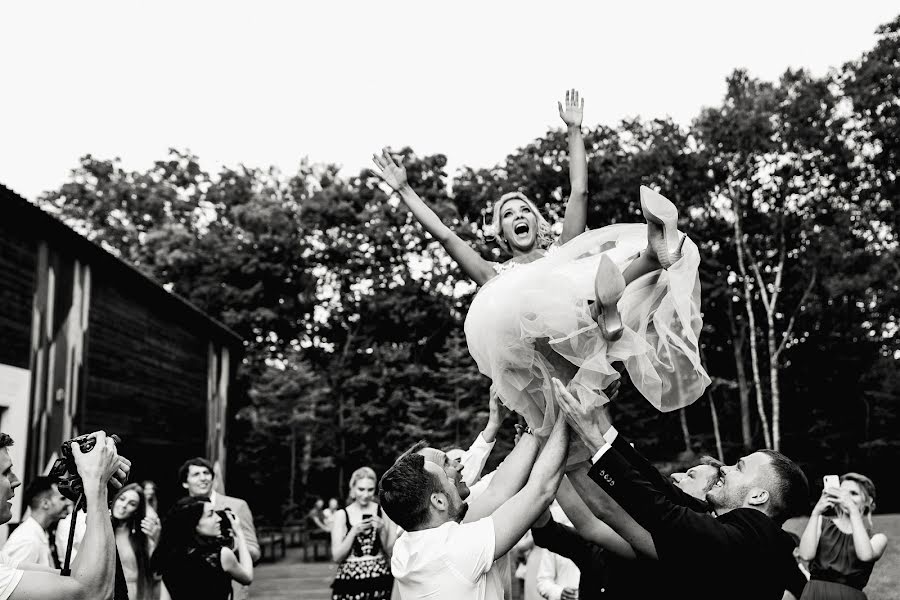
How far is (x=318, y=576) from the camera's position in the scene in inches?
734

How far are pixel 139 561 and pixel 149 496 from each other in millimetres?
2597

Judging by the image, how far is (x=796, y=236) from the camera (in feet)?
83.8

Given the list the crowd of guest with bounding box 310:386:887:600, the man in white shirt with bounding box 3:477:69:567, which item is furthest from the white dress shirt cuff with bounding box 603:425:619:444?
the man in white shirt with bounding box 3:477:69:567

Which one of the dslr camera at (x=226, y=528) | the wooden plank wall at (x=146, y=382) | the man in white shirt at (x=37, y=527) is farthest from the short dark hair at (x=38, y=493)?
the wooden plank wall at (x=146, y=382)

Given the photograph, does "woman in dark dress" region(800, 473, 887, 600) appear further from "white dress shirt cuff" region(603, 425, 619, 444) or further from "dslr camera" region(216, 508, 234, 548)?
"dslr camera" region(216, 508, 234, 548)

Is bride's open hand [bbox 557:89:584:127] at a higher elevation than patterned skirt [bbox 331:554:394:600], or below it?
higher

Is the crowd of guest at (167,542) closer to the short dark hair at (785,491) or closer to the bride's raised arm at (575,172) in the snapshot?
the bride's raised arm at (575,172)

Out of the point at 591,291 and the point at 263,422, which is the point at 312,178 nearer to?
the point at 263,422

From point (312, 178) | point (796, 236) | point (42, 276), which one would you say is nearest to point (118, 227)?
point (312, 178)

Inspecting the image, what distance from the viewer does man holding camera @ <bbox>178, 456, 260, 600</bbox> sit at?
6.05 meters

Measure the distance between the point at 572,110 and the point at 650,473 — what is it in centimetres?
169

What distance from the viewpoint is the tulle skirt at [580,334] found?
8.57 ft

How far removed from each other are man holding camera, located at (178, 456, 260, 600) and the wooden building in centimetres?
485

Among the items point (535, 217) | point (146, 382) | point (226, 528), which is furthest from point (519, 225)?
point (146, 382)
